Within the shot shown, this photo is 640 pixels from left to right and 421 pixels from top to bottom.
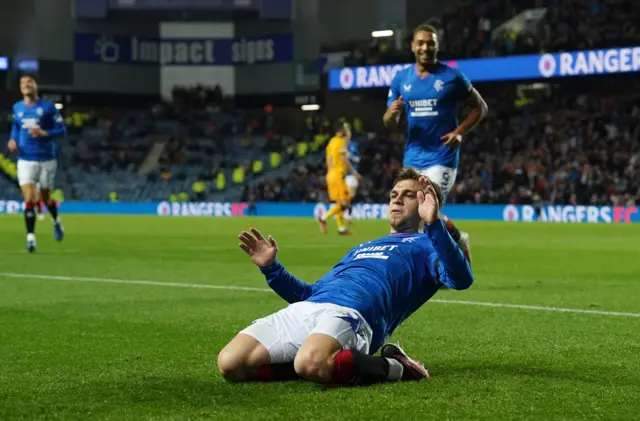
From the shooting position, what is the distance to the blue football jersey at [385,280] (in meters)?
4.97

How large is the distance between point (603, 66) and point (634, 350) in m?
25.7

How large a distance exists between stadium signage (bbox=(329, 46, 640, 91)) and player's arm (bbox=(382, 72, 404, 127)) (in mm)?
20962

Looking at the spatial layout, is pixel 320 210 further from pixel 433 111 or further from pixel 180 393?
pixel 180 393

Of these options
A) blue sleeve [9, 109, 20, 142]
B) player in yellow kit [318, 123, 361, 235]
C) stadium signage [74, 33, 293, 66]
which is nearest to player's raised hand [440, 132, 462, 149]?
blue sleeve [9, 109, 20, 142]

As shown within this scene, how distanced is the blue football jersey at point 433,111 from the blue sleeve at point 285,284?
478 cm

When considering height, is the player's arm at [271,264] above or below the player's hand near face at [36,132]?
below

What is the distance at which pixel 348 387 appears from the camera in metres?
4.77

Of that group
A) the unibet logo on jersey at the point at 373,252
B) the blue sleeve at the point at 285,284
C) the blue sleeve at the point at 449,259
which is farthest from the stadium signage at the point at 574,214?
the blue sleeve at the point at 449,259

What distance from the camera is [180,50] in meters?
51.4

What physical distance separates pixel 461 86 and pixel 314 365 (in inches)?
227

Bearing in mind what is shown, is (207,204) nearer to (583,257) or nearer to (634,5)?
(634,5)

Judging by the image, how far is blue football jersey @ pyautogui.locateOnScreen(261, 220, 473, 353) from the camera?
497 centimetres

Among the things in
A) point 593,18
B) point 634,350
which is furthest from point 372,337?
point 593,18

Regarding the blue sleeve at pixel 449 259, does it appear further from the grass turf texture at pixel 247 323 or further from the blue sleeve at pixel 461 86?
the blue sleeve at pixel 461 86
